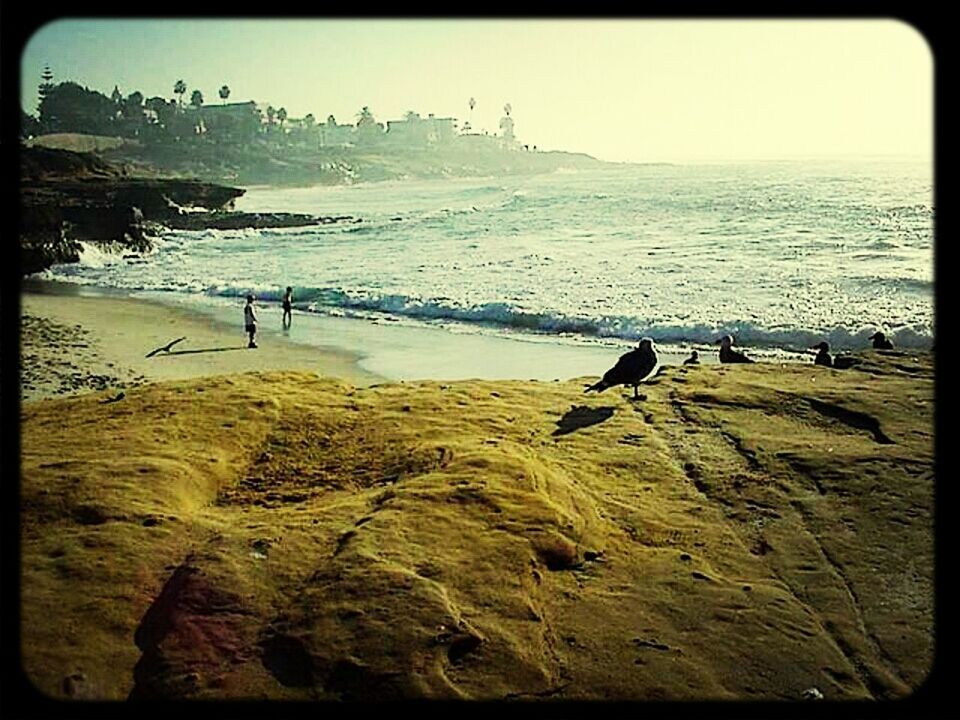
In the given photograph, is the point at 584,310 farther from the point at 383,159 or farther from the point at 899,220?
the point at 383,159

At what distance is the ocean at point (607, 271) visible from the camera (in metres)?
11.7

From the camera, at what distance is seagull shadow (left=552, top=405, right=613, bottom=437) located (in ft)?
16.0

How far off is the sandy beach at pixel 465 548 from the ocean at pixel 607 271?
51.3 inches

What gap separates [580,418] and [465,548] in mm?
2257

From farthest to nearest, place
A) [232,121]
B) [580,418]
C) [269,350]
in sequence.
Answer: [232,121], [269,350], [580,418]

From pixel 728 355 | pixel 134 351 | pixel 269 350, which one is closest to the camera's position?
pixel 728 355

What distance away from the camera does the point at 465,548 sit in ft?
9.77

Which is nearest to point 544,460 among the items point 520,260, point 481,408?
point 481,408

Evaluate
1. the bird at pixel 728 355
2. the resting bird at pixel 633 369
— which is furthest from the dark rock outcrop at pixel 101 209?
the resting bird at pixel 633 369

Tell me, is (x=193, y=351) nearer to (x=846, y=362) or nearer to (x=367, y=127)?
(x=846, y=362)

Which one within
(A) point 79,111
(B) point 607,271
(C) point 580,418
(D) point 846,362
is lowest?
(C) point 580,418

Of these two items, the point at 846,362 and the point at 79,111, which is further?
the point at 79,111

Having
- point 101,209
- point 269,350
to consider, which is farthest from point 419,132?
point 269,350

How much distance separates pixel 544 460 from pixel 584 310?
338 inches
